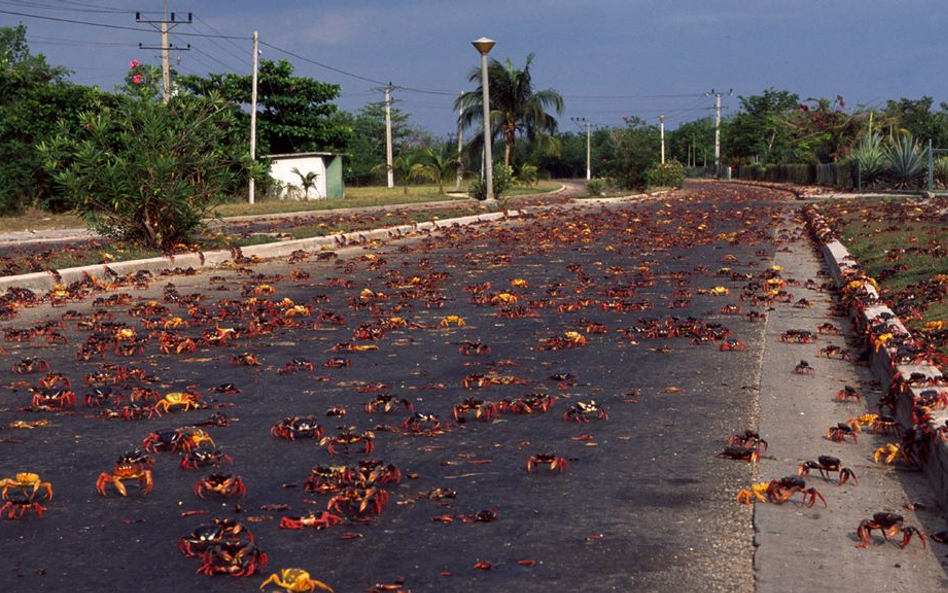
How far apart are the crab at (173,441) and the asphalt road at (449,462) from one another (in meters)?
0.15

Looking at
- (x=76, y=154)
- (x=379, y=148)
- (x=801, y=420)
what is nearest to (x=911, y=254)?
(x=801, y=420)

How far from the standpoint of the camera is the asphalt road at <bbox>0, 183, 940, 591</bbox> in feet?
13.3

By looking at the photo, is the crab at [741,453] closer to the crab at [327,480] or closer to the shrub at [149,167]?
the crab at [327,480]

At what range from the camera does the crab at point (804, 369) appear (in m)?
7.73

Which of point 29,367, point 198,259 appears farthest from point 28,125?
point 29,367

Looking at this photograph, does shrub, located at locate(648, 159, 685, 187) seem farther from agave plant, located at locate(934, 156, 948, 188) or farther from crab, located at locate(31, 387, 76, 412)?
crab, located at locate(31, 387, 76, 412)

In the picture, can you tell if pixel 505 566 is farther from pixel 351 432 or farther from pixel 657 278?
pixel 657 278

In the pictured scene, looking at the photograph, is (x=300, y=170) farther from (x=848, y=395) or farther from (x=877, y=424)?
(x=877, y=424)

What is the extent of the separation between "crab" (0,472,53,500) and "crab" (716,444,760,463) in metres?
3.13

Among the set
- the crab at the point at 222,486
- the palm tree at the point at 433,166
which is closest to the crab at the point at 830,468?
the crab at the point at 222,486

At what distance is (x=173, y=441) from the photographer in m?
5.66

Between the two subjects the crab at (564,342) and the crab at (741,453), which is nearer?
the crab at (741,453)

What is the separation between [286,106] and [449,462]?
50.3 metres

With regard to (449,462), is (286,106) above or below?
above
